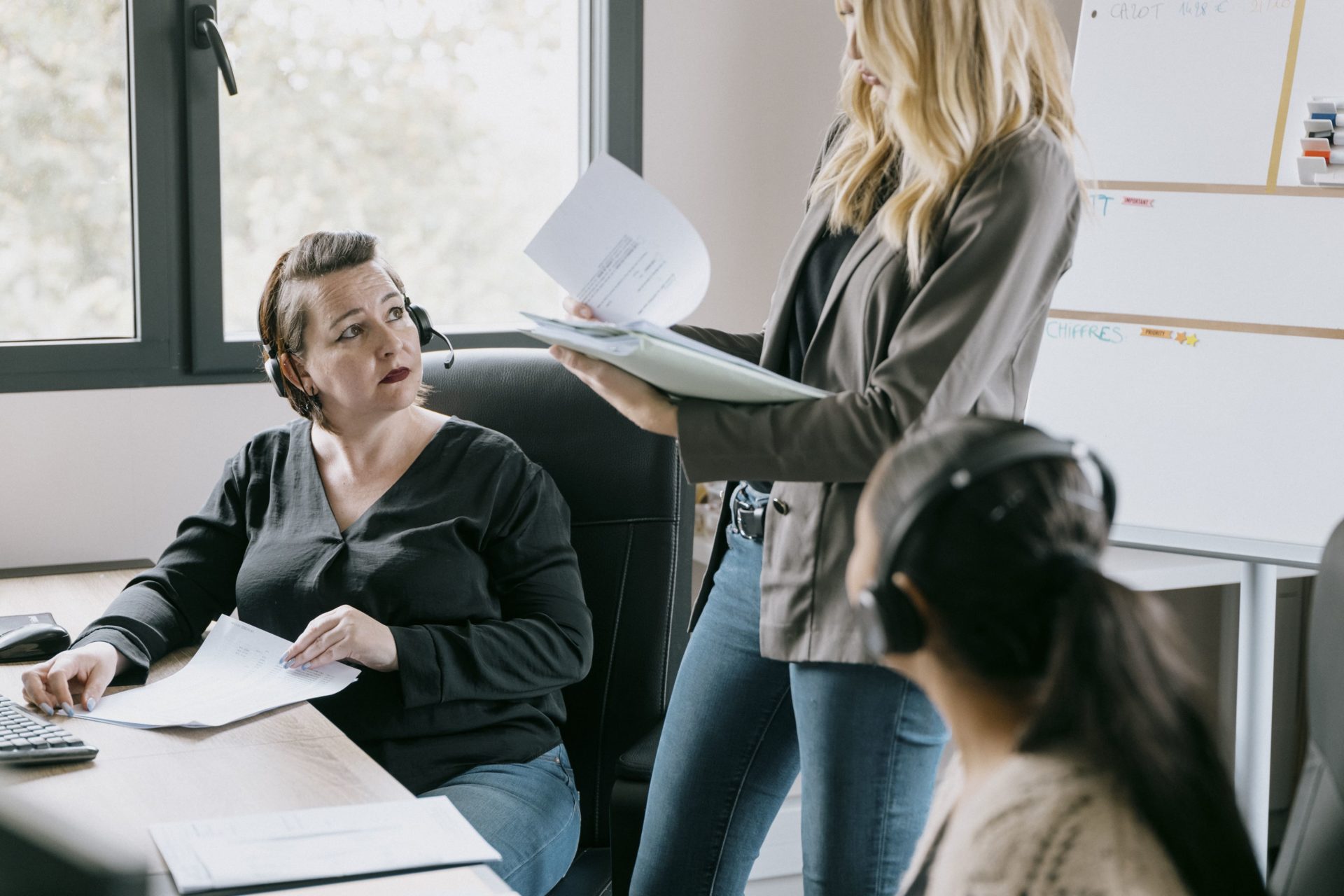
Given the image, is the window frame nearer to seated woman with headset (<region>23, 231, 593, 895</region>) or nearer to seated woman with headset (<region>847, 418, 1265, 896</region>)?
seated woman with headset (<region>23, 231, 593, 895</region>)

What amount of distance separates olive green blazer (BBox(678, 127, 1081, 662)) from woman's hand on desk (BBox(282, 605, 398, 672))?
422 millimetres

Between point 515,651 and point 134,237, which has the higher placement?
point 134,237

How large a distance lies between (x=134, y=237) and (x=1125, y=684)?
76.5 inches

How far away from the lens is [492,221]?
2.55 metres

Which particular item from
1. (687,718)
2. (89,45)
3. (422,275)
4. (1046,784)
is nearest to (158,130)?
(89,45)

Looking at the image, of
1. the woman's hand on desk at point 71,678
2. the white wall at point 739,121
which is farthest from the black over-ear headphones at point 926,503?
the white wall at point 739,121

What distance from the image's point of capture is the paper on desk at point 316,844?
3.34 ft

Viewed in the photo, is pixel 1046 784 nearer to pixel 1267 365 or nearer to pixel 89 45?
pixel 1267 365

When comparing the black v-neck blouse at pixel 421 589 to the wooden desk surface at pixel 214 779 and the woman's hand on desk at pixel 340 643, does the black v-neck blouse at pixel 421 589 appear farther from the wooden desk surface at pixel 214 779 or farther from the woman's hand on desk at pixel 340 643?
the wooden desk surface at pixel 214 779

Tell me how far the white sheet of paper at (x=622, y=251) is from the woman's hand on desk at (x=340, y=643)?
44 centimetres

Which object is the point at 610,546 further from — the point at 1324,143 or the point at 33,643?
the point at 1324,143

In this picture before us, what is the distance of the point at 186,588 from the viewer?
1.71 meters

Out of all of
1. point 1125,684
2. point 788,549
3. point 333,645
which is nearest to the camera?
point 1125,684

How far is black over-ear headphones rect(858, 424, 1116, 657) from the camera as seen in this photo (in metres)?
0.67
